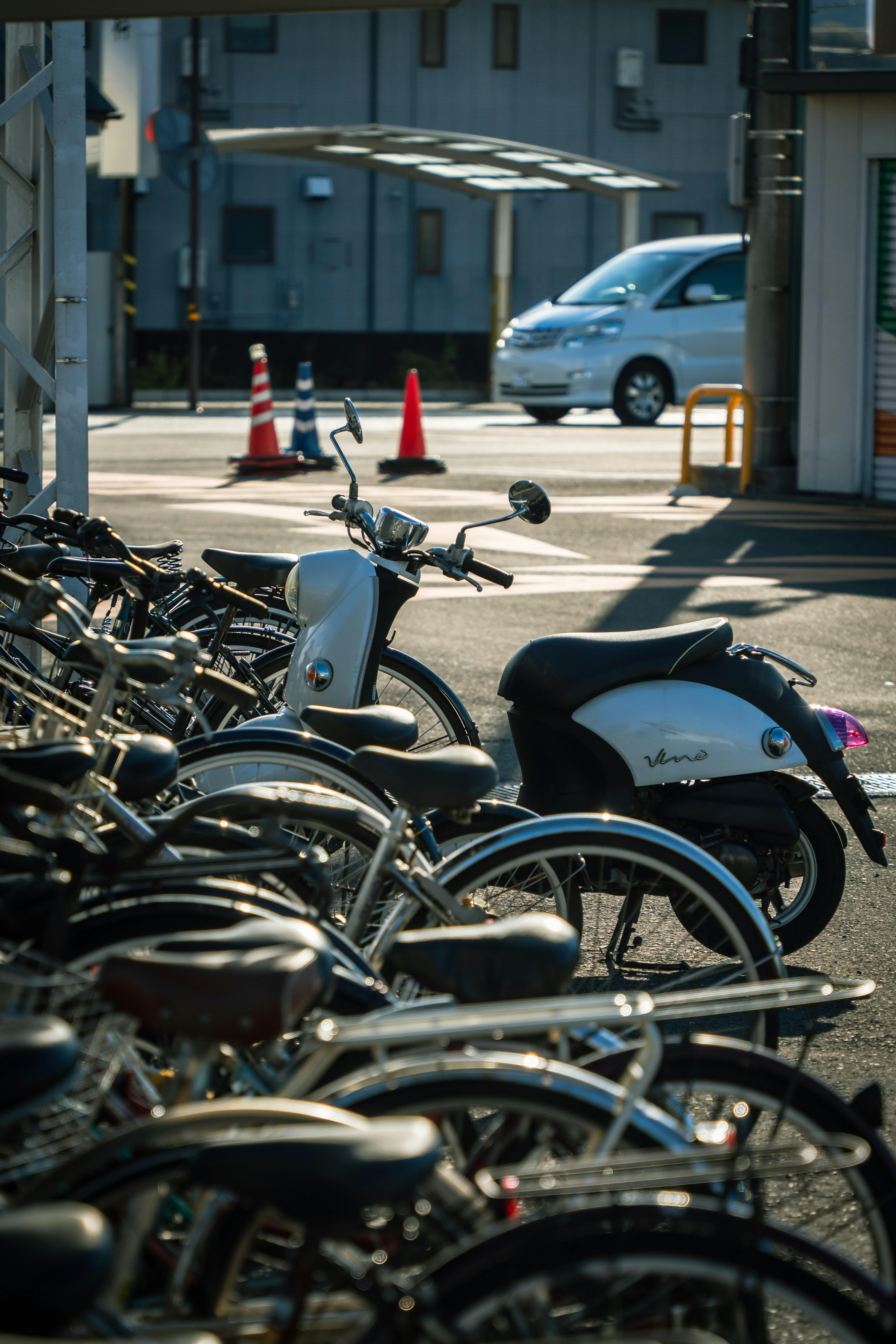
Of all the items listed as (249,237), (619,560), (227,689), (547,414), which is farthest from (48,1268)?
(249,237)

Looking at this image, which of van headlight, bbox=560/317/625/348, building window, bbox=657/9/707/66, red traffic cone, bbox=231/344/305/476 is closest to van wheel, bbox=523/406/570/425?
van headlight, bbox=560/317/625/348

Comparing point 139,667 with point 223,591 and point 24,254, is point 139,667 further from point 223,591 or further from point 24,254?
point 24,254

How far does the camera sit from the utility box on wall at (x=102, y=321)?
24812 millimetres

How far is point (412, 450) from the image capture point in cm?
1533

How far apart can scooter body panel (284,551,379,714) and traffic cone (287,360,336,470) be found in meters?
11.2

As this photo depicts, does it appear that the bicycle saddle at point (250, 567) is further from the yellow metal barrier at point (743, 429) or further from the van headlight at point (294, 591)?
the yellow metal barrier at point (743, 429)

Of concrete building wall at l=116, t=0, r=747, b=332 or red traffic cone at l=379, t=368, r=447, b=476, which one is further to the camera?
concrete building wall at l=116, t=0, r=747, b=332

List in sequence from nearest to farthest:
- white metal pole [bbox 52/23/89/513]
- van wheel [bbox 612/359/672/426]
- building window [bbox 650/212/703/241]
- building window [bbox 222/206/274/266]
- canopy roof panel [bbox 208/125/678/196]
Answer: white metal pole [bbox 52/23/89/513] → van wheel [bbox 612/359/672/426] → canopy roof panel [bbox 208/125/678/196] → building window [bbox 222/206/274/266] → building window [bbox 650/212/703/241]

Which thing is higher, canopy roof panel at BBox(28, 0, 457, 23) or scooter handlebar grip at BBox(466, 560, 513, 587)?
canopy roof panel at BBox(28, 0, 457, 23)

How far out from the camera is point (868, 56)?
12.6m

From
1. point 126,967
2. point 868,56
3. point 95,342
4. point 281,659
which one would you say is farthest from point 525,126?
point 126,967

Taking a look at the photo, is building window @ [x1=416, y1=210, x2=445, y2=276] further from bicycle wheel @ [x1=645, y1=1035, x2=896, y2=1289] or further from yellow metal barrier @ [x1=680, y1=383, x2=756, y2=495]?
bicycle wheel @ [x1=645, y1=1035, x2=896, y2=1289]

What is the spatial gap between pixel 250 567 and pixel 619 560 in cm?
595

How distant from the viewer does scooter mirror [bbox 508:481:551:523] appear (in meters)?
4.20
